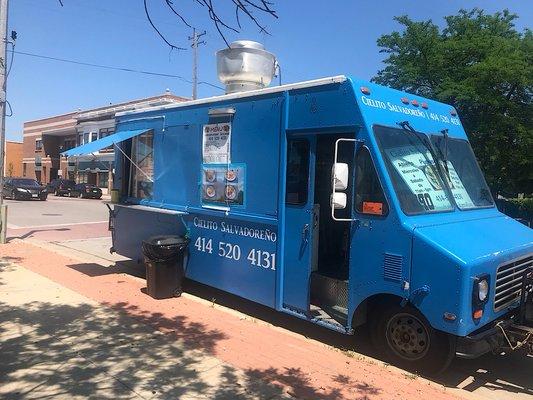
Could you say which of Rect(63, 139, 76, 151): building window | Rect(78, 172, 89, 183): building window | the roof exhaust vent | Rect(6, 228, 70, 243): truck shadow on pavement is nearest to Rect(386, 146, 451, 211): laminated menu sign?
the roof exhaust vent

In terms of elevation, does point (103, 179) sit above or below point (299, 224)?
below

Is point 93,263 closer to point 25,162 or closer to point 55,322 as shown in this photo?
point 55,322

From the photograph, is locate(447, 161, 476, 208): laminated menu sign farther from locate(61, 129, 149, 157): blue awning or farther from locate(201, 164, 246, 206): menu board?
locate(61, 129, 149, 157): blue awning

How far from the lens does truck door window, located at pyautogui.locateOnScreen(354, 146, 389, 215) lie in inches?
187

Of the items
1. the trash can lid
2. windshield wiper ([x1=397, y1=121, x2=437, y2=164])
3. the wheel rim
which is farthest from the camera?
the trash can lid

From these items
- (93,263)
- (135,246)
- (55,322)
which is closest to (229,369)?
(55,322)

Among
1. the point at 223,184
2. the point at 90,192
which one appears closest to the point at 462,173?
the point at 223,184

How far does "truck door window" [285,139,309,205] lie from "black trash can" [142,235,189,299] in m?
2.10

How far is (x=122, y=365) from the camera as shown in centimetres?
453

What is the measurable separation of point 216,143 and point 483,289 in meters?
3.82

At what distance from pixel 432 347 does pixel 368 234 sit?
119cm

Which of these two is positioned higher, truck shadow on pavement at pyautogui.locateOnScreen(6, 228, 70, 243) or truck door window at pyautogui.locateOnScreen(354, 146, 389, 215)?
truck door window at pyautogui.locateOnScreen(354, 146, 389, 215)

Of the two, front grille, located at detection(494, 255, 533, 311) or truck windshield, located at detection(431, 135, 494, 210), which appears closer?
front grille, located at detection(494, 255, 533, 311)

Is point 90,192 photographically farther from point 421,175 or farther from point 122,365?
point 421,175
